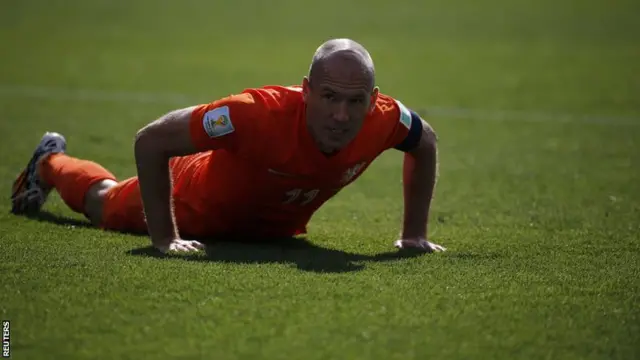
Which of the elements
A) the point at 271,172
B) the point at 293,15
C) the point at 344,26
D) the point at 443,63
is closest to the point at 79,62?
the point at 443,63

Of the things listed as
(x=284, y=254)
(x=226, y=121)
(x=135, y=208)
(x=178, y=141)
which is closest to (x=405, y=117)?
(x=284, y=254)

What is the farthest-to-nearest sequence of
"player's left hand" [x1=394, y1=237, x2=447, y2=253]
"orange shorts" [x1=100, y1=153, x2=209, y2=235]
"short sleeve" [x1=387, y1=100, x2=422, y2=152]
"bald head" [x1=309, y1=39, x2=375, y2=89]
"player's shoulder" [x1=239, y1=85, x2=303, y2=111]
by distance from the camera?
1. "orange shorts" [x1=100, y1=153, x2=209, y2=235]
2. "player's left hand" [x1=394, y1=237, x2=447, y2=253]
3. "short sleeve" [x1=387, y1=100, x2=422, y2=152]
4. "player's shoulder" [x1=239, y1=85, x2=303, y2=111]
5. "bald head" [x1=309, y1=39, x2=375, y2=89]

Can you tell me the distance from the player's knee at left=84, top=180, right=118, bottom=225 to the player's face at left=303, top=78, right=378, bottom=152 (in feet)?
7.04

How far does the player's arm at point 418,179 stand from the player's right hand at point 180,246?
136 centimetres

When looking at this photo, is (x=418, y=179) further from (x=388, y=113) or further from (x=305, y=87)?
(x=305, y=87)

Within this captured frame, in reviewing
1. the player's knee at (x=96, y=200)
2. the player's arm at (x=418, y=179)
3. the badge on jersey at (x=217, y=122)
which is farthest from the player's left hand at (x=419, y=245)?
the player's knee at (x=96, y=200)

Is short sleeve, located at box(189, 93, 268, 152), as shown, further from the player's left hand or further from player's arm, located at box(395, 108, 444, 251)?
the player's left hand

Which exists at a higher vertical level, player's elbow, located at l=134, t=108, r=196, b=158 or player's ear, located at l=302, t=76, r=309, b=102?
player's ear, located at l=302, t=76, r=309, b=102

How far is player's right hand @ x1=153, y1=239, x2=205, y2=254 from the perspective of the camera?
6.93 metres

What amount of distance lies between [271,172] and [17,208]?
2.45 meters

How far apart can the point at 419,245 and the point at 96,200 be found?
2.41m

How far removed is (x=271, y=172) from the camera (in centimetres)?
699

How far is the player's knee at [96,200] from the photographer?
8.20 metres

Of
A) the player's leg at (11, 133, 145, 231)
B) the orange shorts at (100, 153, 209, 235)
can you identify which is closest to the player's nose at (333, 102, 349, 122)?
the orange shorts at (100, 153, 209, 235)
